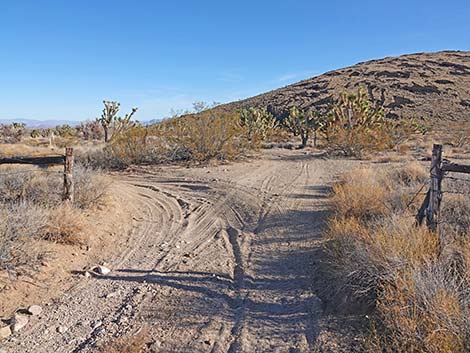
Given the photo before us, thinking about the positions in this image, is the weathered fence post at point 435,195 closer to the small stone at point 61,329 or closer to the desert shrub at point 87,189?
the small stone at point 61,329

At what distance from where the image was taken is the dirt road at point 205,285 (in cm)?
435

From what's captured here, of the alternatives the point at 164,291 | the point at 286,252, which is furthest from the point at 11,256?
the point at 286,252

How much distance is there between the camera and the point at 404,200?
8.27 meters

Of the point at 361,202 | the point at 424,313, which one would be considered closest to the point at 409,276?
the point at 424,313

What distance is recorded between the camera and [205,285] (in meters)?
5.73

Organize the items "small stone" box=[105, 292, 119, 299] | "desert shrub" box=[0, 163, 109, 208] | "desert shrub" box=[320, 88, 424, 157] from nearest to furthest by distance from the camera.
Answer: "small stone" box=[105, 292, 119, 299]
"desert shrub" box=[0, 163, 109, 208]
"desert shrub" box=[320, 88, 424, 157]

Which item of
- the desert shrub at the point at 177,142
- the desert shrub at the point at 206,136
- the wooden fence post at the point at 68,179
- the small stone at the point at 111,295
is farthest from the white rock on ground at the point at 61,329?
the desert shrub at the point at 206,136

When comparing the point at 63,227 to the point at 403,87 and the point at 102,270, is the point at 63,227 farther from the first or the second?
the point at 403,87

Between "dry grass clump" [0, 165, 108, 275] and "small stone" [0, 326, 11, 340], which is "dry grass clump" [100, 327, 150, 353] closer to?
"small stone" [0, 326, 11, 340]

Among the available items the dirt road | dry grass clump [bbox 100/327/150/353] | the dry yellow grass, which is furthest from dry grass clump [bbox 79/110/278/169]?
dry grass clump [bbox 100/327/150/353]

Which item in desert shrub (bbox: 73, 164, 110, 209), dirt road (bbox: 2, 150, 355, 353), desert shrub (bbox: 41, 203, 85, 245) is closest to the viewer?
dirt road (bbox: 2, 150, 355, 353)

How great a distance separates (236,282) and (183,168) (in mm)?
12575

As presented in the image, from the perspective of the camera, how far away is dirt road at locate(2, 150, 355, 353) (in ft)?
14.3

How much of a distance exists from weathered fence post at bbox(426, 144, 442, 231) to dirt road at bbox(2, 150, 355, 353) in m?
1.96
